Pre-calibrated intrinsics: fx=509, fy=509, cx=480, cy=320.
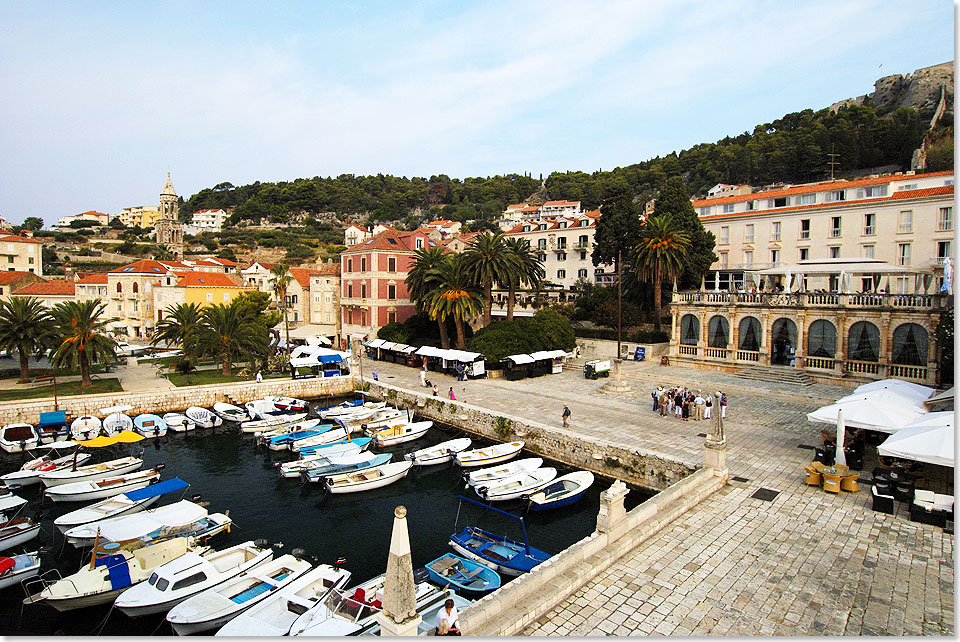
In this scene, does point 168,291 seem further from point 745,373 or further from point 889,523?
point 889,523

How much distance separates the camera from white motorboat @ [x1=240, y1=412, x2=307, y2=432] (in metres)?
28.7

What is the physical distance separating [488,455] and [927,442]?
A: 600 inches

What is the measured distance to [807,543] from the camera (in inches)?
473

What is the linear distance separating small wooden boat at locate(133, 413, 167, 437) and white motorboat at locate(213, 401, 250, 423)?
3.14 m

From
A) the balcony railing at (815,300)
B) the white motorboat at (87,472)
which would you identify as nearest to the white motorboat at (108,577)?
the white motorboat at (87,472)

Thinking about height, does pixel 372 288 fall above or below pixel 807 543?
above

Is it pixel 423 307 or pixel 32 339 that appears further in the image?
pixel 423 307

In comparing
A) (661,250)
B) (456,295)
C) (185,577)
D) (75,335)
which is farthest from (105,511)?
(661,250)

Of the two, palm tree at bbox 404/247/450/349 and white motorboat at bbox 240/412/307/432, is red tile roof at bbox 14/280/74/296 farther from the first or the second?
white motorboat at bbox 240/412/307/432

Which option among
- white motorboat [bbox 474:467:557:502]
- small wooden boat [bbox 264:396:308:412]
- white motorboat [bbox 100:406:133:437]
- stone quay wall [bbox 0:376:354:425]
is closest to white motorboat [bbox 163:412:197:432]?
white motorboat [bbox 100:406:133:437]

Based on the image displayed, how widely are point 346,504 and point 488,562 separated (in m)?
7.81

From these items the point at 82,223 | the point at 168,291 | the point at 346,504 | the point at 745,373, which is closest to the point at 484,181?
the point at 82,223

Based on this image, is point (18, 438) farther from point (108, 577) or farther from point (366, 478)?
point (366, 478)

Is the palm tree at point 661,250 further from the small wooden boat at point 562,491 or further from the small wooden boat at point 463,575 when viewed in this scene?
the small wooden boat at point 463,575
